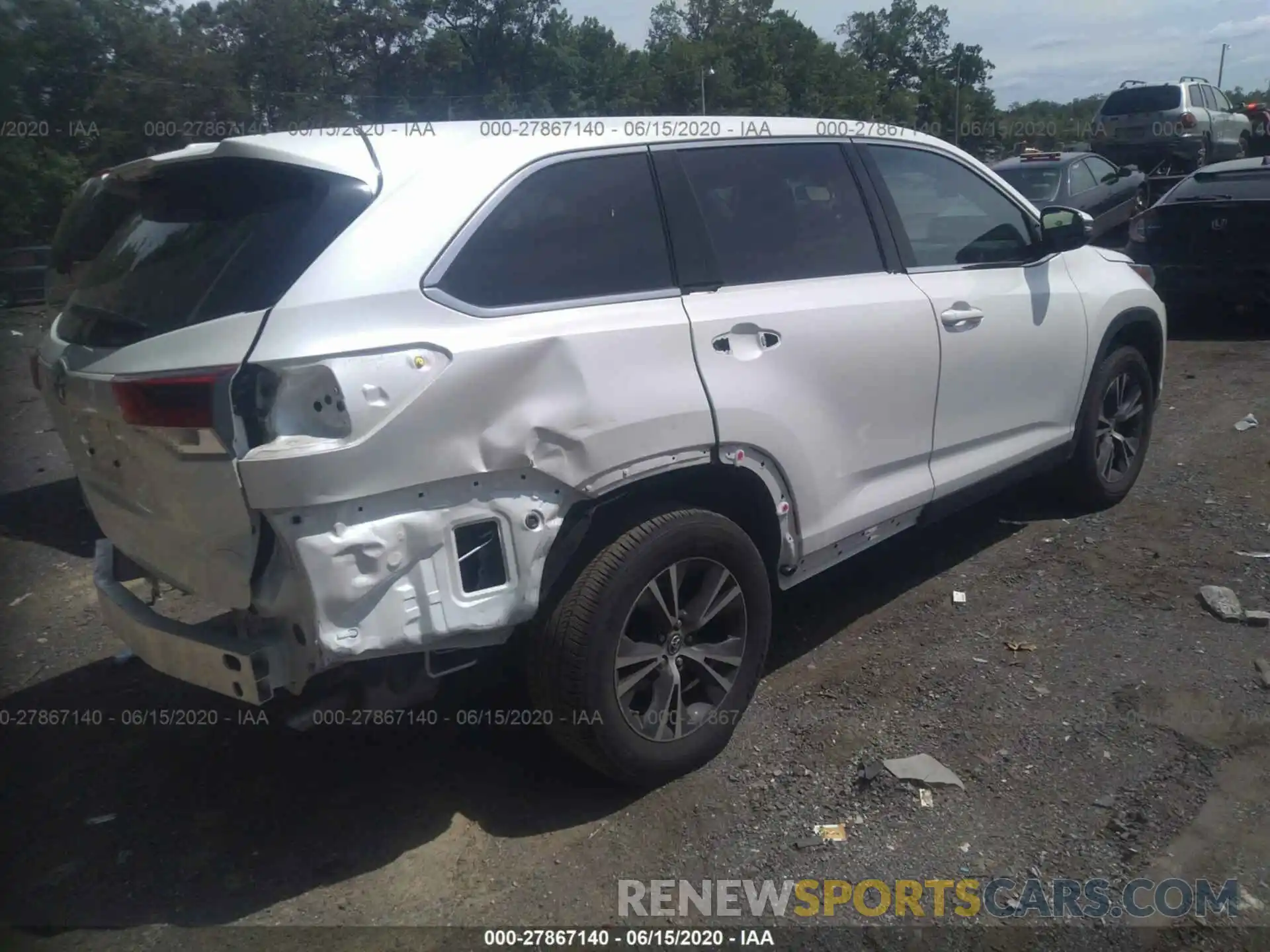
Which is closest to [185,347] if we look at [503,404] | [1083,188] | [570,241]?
[503,404]

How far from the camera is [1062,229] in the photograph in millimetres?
4688

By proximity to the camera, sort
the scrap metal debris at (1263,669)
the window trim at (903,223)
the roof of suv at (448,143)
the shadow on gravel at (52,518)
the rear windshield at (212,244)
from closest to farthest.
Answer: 1. the rear windshield at (212,244)
2. the roof of suv at (448,143)
3. the scrap metal debris at (1263,669)
4. the window trim at (903,223)
5. the shadow on gravel at (52,518)

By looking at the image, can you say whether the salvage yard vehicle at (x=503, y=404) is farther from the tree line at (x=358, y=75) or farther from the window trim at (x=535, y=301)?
the tree line at (x=358, y=75)

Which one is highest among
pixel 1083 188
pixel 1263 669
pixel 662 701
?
pixel 1083 188

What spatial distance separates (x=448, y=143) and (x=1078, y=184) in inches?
433

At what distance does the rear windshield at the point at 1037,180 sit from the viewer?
1159 cm

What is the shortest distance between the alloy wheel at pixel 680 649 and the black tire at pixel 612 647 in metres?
0.03

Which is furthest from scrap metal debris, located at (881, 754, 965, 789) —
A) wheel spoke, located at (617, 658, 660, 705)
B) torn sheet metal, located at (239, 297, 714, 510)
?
torn sheet metal, located at (239, 297, 714, 510)

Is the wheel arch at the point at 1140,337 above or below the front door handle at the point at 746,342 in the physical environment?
below

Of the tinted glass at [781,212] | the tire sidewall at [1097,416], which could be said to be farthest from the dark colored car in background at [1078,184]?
the tinted glass at [781,212]

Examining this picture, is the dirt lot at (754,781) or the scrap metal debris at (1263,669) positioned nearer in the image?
the dirt lot at (754,781)

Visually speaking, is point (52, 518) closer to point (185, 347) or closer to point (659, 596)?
point (185, 347)

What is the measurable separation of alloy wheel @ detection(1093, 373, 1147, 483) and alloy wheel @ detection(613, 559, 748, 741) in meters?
2.69

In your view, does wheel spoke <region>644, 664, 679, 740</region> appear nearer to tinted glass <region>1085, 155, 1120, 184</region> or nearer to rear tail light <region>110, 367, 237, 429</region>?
rear tail light <region>110, 367, 237, 429</region>
